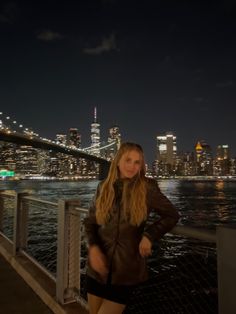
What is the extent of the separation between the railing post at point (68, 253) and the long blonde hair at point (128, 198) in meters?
1.32

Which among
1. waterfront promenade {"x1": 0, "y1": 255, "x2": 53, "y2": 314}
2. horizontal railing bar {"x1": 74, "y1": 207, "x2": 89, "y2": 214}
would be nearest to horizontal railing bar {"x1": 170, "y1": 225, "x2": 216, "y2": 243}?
horizontal railing bar {"x1": 74, "y1": 207, "x2": 89, "y2": 214}

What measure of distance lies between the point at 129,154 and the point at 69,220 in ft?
5.01

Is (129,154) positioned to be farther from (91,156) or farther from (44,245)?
(91,156)

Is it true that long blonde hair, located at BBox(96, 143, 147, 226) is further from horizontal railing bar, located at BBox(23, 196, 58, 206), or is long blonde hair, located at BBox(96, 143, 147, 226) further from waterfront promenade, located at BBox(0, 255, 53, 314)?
horizontal railing bar, located at BBox(23, 196, 58, 206)

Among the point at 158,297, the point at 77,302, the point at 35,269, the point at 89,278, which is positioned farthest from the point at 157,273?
the point at 89,278

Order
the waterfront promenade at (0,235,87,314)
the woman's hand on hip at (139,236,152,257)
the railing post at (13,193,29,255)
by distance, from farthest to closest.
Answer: the railing post at (13,193,29,255) < the waterfront promenade at (0,235,87,314) < the woman's hand on hip at (139,236,152,257)

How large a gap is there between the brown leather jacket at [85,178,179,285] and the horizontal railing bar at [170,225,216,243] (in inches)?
6.5

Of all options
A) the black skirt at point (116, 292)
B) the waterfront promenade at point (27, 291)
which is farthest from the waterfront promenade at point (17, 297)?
the black skirt at point (116, 292)

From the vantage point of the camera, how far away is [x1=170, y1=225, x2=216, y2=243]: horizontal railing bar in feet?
5.82

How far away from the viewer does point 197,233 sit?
1.89m

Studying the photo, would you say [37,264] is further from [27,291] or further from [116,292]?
[116,292]

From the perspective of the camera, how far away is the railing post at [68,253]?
3.18 metres

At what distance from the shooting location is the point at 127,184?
1.88m

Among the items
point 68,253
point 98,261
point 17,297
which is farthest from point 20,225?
point 98,261
